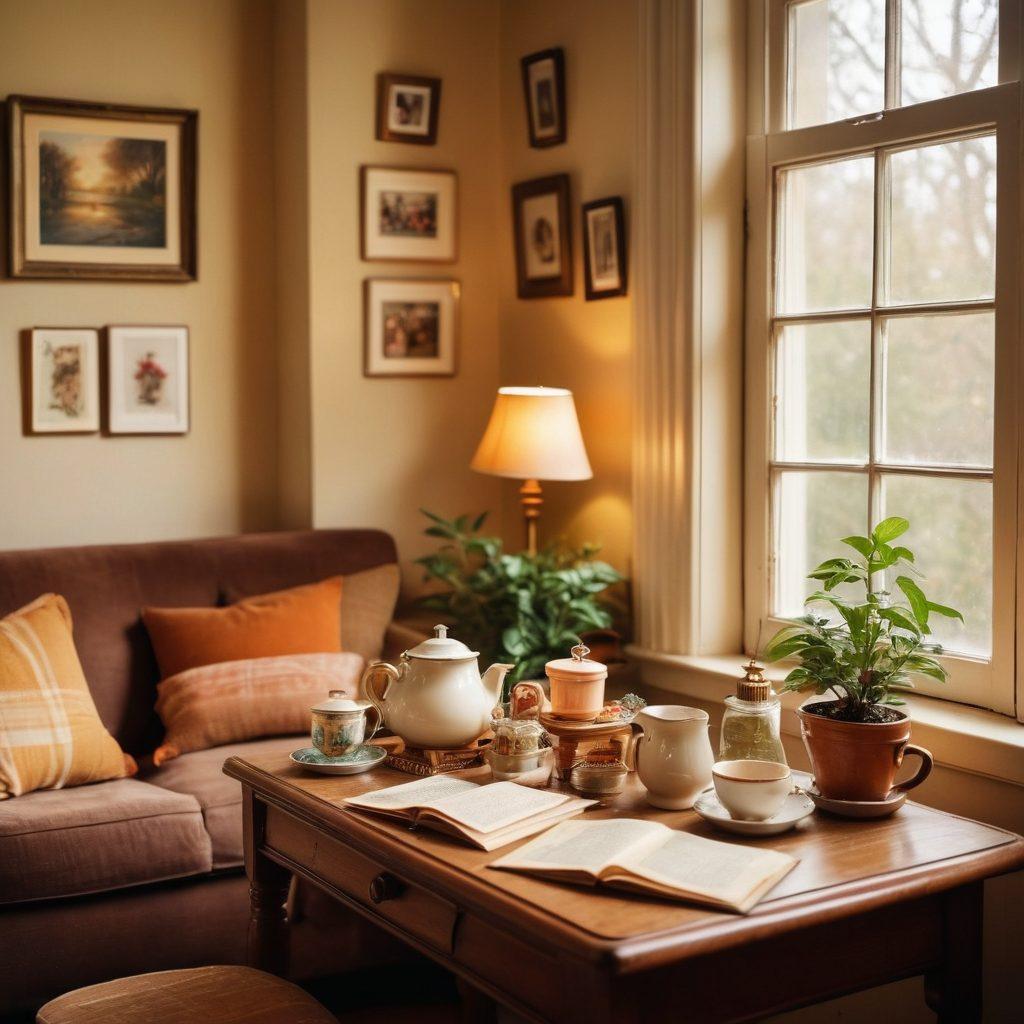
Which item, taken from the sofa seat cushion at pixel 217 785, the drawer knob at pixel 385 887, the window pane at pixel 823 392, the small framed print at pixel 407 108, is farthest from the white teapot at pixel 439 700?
the small framed print at pixel 407 108

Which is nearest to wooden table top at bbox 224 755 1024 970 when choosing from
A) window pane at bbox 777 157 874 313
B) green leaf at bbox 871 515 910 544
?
green leaf at bbox 871 515 910 544

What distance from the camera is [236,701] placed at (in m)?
3.27

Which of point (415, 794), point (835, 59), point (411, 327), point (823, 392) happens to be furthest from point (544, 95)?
point (415, 794)

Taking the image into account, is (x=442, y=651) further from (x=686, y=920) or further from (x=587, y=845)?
(x=686, y=920)

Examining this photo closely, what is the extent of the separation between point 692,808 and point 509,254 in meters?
2.60

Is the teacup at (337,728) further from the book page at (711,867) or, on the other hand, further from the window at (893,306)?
the window at (893,306)

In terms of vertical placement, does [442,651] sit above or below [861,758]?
above

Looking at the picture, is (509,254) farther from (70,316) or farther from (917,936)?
(917,936)

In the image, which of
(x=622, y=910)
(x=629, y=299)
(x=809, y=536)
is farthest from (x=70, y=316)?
(x=622, y=910)

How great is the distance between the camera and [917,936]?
68.9 inches

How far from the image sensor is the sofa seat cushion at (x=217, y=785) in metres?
2.91

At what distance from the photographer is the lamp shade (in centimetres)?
348

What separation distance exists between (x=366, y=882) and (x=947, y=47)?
2.05 metres

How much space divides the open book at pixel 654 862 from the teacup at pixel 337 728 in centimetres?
51
